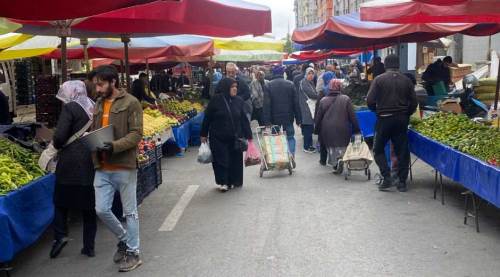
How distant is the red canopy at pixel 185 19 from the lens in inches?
274

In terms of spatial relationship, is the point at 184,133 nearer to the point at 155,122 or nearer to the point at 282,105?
the point at 155,122

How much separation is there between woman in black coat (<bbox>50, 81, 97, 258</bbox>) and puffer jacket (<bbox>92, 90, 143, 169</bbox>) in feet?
1.09

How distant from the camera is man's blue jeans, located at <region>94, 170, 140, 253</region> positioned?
18.1 feet

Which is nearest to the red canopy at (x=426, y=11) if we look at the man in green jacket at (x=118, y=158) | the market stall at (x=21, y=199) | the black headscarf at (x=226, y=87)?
the black headscarf at (x=226, y=87)

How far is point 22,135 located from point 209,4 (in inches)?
130

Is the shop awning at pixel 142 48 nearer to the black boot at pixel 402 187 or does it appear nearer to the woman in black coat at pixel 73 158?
the black boot at pixel 402 187

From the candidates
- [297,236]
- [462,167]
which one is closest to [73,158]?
[297,236]

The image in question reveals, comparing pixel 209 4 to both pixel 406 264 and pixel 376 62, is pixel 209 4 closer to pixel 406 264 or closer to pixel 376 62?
pixel 406 264

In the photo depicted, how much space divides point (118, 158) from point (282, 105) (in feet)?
21.5

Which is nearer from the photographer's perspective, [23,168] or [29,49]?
[23,168]

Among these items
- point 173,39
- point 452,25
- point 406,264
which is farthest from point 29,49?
point 406,264

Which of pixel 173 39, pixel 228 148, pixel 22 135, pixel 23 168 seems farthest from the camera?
pixel 173 39

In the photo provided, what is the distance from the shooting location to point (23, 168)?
642 cm

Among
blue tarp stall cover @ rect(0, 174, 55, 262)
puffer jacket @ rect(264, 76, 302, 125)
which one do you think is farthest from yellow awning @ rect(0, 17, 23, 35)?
puffer jacket @ rect(264, 76, 302, 125)
